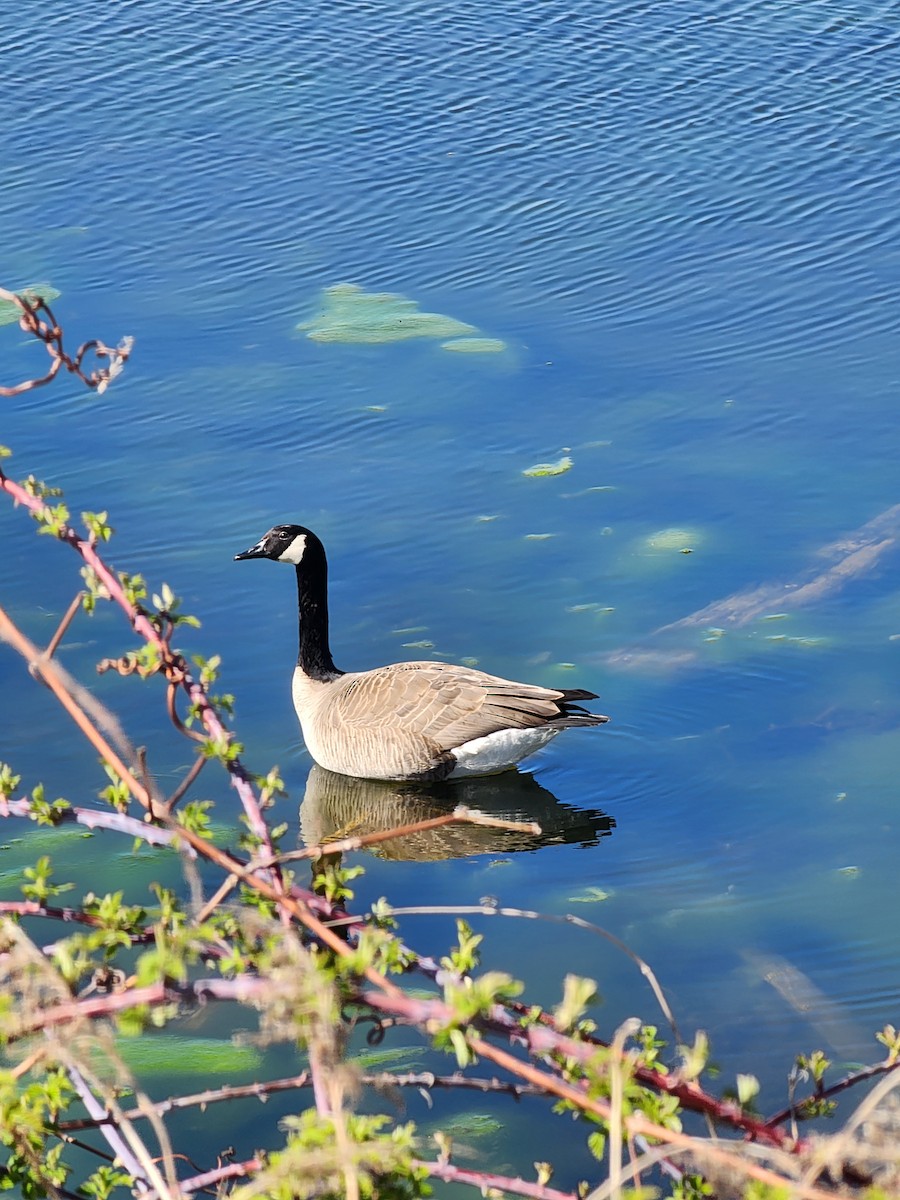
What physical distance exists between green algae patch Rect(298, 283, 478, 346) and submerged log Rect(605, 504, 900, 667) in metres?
3.55

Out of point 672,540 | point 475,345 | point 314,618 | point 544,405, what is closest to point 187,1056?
point 314,618

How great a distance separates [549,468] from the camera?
390 inches

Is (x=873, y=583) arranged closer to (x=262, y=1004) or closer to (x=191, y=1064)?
(x=191, y=1064)

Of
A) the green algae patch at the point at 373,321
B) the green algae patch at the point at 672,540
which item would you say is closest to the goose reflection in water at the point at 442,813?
the green algae patch at the point at 672,540

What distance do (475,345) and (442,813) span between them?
459cm

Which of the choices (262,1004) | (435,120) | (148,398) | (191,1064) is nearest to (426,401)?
(148,398)

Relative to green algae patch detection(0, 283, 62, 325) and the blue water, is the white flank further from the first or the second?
green algae patch detection(0, 283, 62, 325)

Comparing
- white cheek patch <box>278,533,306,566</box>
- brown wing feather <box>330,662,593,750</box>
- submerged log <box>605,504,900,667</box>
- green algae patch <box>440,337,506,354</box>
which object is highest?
white cheek patch <box>278,533,306,566</box>

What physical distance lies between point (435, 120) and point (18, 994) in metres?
12.4

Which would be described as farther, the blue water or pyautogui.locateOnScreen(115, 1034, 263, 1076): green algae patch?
the blue water

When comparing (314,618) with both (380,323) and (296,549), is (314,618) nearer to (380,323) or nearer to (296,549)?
(296,549)

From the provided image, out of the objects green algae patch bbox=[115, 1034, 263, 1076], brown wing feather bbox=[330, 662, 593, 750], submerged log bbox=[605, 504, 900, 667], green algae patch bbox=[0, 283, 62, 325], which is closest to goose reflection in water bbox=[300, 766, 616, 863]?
brown wing feather bbox=[330, 662, 593, 750]

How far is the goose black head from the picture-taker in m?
8.09

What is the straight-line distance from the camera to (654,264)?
40.3ft
